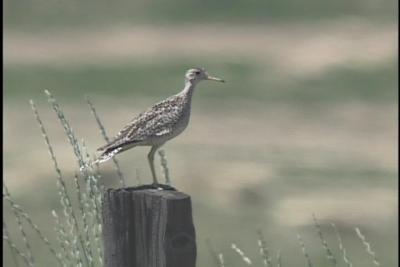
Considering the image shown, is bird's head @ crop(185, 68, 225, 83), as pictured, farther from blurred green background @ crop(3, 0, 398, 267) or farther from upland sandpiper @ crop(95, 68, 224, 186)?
blurred green background @ crop(3, 0, 398, 267)

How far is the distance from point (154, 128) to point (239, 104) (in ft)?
51.2

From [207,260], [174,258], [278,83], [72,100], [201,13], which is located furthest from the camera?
[201,13]

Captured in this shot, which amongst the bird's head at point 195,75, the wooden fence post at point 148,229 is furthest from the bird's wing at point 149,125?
the wooden fence post at point 148,229

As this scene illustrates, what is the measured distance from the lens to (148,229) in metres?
5.64

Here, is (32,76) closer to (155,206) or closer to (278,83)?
(278,83)

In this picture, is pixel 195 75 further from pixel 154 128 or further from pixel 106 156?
pixel 106 156

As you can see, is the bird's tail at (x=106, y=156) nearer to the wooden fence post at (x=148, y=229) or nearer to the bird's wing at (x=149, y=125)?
the bird's wing at (x=149, y=125)

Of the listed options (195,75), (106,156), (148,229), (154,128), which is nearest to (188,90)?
(195,75)

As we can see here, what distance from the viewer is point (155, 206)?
5.64 meters

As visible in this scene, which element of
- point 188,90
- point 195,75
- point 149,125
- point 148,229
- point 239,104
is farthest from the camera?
point 239,104

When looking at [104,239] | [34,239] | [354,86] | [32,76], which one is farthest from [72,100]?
[104,239]

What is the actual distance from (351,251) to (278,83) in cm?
858

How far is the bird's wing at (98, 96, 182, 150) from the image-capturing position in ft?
21.5

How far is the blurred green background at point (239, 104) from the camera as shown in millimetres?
16984
